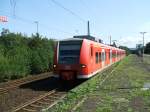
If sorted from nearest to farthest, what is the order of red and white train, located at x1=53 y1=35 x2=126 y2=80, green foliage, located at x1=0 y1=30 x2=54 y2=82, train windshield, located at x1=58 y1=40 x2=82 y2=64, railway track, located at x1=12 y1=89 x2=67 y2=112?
railway track, located at x1=12 y1=89 x2=67 y2=112 → red and white train, located at x1=53 y1=35 x2=126 y2=80 → train windshield, located at x1=58 y1=40 x2=82 y2=64 → green foliage, located at x1=0 y1=30 x2=54 y2=82

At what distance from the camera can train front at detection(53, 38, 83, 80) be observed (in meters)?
17.9

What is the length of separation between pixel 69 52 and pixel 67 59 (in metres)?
0.44

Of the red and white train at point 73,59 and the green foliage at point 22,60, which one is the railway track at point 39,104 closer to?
the red and white train at point 73,59

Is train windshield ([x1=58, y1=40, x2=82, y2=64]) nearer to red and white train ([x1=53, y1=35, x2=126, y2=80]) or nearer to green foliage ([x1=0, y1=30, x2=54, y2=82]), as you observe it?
red and white train ([x1=53, y1=35, x2=126, y2=80])

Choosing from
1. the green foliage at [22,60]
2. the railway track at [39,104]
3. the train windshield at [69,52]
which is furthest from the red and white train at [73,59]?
the green foliage at [22,60]

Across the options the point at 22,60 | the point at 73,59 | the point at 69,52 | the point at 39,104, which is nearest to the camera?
the point at 39,104

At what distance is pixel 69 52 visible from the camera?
1834cm

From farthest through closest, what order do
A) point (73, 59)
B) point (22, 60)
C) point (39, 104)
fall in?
point (22, 60), point (73, 59), point (39, 104)

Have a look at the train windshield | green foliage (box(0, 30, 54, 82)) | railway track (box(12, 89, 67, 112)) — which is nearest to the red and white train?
the train windshield

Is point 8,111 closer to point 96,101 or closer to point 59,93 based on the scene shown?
point 96,101

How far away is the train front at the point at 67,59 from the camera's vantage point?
17.9 m

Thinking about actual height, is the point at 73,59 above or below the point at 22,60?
above

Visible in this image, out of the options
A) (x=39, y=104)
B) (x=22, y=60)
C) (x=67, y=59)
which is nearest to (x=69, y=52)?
(x=67, y=59)

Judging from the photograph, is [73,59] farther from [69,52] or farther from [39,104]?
[39,104]
